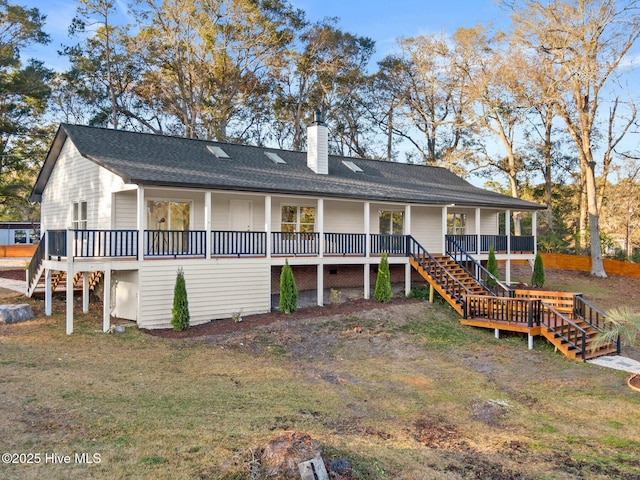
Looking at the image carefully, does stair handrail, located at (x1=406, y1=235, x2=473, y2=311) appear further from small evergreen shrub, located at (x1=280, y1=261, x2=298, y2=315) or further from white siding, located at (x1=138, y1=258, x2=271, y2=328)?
white siding, located at (x1=138, y1=258, x2=271, y2=328)

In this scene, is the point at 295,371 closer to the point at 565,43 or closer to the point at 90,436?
the point at 90,436

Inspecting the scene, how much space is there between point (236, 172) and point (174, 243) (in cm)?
351

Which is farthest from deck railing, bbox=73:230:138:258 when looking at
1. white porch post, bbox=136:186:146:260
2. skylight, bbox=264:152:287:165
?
skylight, bbox=264:152:287:165

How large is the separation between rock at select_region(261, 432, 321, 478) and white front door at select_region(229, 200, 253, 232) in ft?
39.1

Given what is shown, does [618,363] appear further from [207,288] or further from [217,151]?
[217,151]

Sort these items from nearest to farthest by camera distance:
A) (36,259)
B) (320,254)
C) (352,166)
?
(36,259)
(320,254)
(352,166)

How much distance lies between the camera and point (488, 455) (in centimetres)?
631

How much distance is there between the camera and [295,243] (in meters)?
16.4

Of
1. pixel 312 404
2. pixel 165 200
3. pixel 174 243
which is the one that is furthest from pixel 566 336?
pixel 165 200

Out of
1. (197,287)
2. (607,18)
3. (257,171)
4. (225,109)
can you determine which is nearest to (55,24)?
(225,109)

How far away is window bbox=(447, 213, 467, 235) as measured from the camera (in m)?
23.4

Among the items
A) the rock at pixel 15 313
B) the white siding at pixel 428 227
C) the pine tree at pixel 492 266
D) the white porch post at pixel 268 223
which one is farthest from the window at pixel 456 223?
the rock at pixel 15 313

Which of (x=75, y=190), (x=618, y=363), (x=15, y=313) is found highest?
(x=75, y=190)

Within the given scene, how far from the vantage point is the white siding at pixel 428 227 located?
69.2 ft
